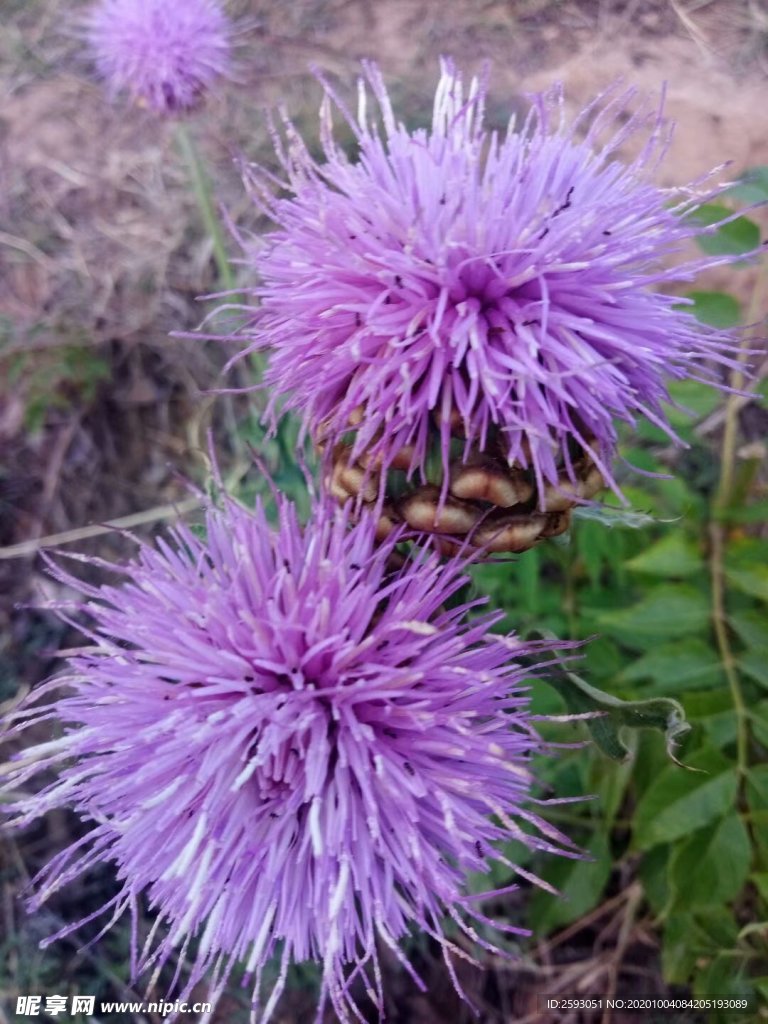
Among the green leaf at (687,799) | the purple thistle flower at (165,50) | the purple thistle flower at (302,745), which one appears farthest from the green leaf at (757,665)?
the purple thistle flower at (165,50)

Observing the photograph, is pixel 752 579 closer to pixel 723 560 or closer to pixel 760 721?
pixel 723 560

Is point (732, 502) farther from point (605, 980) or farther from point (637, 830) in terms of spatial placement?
point (605, 980)

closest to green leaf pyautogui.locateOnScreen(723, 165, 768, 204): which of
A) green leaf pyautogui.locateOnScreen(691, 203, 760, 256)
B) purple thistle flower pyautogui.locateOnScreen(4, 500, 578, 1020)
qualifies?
green leaf pyautogui.locateOnScreen(691, 203, 760, 256)

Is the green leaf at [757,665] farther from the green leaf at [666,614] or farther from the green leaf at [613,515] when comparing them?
the green leaf at [613,515]

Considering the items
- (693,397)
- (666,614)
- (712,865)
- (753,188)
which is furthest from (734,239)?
(712,865)

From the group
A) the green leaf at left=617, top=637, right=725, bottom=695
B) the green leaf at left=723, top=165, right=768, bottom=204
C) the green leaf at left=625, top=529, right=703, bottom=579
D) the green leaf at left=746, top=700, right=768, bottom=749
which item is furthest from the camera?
the green leaf at left=625, top=529, right=703, bottom=579

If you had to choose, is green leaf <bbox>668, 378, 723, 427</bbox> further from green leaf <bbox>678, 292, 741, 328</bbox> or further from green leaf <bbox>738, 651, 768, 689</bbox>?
green leaf <bbox>738, 651, 768, 689</bbox>
